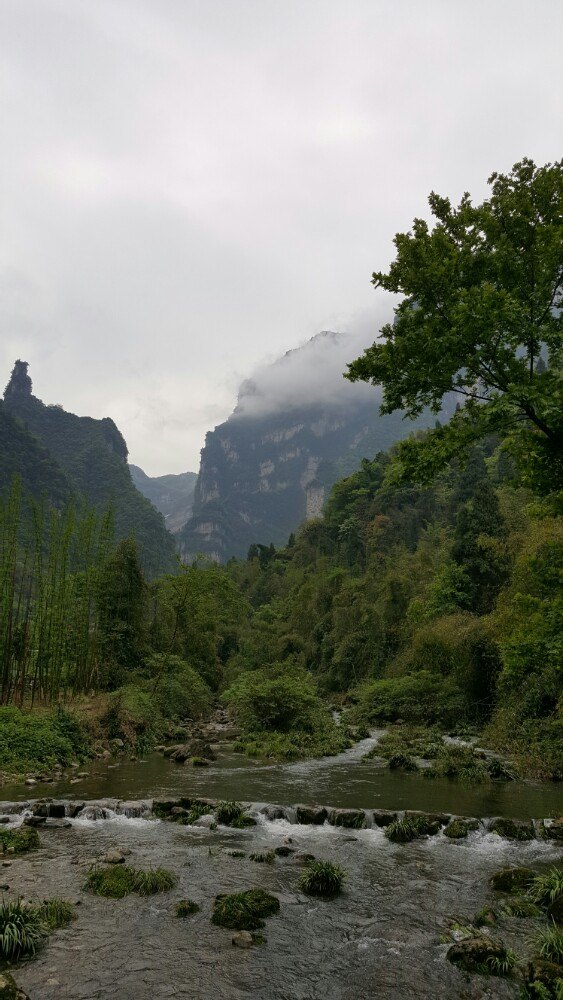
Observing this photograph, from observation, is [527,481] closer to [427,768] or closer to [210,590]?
[427,768]

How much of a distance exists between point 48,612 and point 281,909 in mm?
24744

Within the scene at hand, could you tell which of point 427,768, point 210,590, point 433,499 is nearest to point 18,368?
point 433,499

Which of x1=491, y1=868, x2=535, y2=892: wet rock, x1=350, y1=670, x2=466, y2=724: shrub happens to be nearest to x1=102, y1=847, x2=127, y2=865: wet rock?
x1=491, y1=868, x2=535, y2=892: wet rock

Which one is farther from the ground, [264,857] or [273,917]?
[273,917]

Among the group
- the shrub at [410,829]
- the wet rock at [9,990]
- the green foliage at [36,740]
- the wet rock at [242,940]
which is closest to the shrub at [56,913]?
the wet rock at [9,990]

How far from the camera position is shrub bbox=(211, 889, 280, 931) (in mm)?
7977

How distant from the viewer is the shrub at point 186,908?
8.27m

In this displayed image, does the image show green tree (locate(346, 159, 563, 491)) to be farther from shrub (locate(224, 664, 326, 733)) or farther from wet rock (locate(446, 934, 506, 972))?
shrub (locate(224, 664, 326, 733))

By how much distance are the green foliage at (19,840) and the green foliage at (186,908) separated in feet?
15.3

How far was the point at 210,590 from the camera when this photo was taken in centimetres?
3916

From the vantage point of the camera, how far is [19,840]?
452 inches

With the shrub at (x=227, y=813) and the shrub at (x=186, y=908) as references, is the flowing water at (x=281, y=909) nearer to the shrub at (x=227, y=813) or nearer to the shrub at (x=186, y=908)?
the shrub at (x=186, y=908)

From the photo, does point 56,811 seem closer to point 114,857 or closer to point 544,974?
point 114,857

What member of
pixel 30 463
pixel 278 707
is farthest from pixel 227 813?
pixel 30 463
